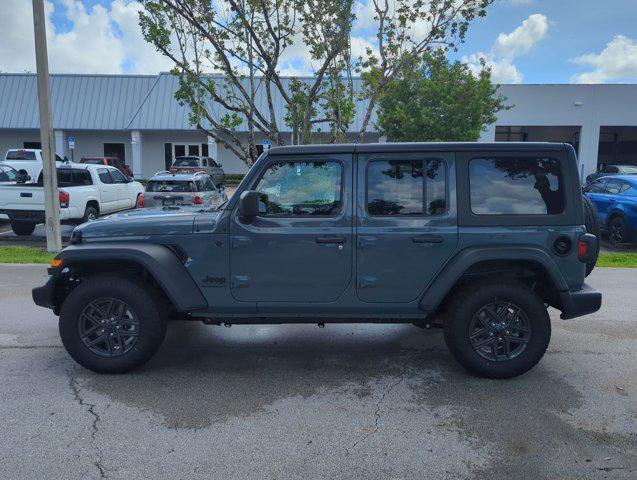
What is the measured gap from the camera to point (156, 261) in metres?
4.33

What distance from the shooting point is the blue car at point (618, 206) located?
12047mm

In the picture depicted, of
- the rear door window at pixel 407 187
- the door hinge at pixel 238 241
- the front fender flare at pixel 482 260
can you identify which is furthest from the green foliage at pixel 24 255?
the front fender flare at pixel 482 260

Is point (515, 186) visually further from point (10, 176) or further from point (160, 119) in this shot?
point (160, 119)

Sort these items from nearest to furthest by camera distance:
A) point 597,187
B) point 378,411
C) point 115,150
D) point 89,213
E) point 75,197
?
point 378,411
point 75,197
point 89,213
point 597,187
point 115,150

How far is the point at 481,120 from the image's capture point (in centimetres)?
2261

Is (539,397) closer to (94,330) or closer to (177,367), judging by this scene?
(177,367)

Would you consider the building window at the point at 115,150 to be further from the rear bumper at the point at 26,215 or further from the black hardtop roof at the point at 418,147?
the black hardtop roof at the point at 418,147

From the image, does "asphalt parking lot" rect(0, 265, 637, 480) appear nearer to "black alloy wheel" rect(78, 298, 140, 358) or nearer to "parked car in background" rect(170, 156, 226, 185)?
"black alloy wheel" rect(78, 298, 140, 358)

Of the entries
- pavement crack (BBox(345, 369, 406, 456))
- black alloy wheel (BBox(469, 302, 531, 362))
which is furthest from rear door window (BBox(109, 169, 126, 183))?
black alloy wheel (BBox(469, 302, 531, 362))

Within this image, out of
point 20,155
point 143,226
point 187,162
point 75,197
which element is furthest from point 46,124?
point 187,162

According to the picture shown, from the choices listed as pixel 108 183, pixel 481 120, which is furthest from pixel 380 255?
pixel 481 120

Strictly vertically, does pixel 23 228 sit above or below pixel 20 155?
below

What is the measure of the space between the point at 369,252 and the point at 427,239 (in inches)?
19.3

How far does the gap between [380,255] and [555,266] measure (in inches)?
56.5
